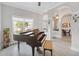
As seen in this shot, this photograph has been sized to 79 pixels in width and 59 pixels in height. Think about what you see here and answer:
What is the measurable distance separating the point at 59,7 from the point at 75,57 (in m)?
1.09

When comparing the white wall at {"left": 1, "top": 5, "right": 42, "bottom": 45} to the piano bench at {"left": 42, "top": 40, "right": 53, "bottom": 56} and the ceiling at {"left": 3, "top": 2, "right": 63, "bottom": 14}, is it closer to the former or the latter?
the ceiling at {"left": 3, "top": 2, "right": 63, "bottom": 14}

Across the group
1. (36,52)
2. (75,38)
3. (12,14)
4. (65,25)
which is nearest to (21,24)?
(12,14)

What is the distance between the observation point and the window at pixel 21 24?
9.23 feet

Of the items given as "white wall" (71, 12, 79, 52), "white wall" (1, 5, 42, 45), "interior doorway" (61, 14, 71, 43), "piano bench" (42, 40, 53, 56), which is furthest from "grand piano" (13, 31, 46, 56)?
"white wall" (71, 12, 79, 52)

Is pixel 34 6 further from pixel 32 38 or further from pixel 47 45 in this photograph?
pixel 47 45

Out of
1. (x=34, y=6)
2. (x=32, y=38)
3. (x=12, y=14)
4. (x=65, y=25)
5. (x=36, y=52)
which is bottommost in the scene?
(x=36, y=52)

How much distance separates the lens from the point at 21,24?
2877mm

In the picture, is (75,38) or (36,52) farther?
(75,38)

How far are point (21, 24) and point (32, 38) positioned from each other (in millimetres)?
382

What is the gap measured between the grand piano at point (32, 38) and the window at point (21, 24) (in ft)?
0.31

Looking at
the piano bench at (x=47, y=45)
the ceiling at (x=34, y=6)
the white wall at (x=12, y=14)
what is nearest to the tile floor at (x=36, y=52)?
the piano bench at (x=47, y=45)

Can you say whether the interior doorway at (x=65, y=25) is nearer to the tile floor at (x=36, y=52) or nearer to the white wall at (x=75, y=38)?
the tile floor at (x=36, y=52)

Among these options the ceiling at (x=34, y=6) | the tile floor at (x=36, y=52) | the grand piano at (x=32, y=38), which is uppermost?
the ceiling at (x=34, y=6)

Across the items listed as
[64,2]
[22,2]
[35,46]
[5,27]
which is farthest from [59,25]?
[5,27]
